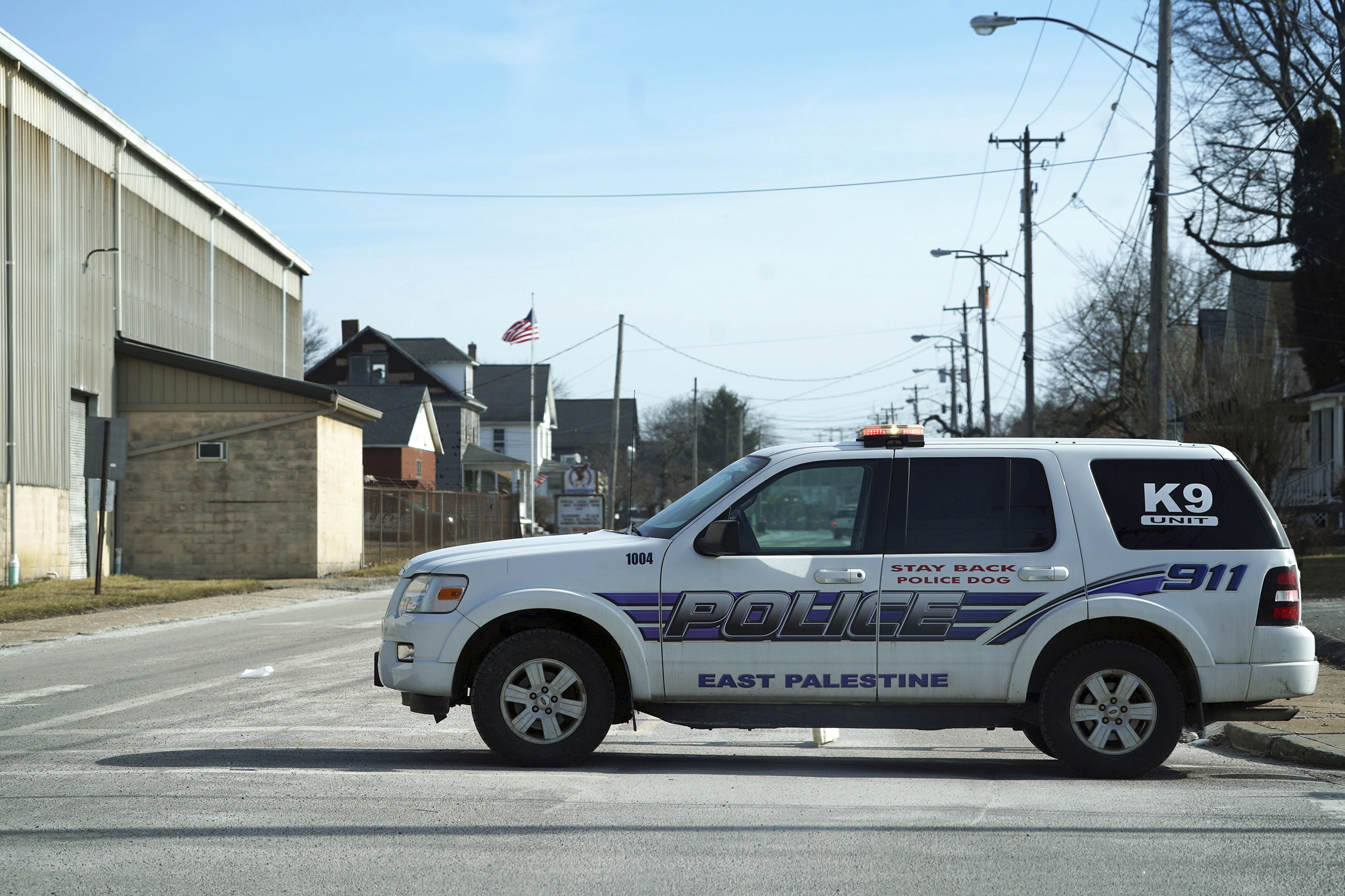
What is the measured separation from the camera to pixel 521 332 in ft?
165

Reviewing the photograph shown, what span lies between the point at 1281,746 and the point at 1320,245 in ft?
102

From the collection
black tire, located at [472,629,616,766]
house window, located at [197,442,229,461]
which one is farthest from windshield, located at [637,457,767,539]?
house window, located at [197,442,229,461]

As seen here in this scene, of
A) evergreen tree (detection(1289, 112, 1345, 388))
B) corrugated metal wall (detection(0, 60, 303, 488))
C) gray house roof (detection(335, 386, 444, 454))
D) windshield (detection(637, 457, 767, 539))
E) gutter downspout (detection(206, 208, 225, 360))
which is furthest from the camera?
gray house roof (detection(335, 386, 444, 454))

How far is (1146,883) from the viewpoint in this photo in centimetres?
513

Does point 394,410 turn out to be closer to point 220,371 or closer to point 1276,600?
point 220,371

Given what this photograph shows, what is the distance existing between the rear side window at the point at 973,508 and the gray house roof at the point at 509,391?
7364 centimetres

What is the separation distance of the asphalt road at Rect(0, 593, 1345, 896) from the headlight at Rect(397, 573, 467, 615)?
908 mm

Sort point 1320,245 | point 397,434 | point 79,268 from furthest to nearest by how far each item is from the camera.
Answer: point 397,434 → point 1320,245 → point 79,268

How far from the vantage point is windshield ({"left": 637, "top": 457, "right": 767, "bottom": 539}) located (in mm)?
7582

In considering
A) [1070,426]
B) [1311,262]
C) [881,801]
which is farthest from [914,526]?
[1070,426]

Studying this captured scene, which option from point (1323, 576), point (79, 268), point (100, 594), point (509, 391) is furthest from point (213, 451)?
point (509, 391)

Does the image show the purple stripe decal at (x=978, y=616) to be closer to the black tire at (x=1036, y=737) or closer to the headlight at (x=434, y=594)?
the black tire at (x=1036, y=737)

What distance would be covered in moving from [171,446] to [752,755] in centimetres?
2442

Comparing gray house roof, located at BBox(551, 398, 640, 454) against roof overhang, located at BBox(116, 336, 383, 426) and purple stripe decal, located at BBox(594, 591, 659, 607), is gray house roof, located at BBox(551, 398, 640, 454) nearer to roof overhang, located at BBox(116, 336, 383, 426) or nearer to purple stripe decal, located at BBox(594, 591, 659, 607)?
roof overhang, located at BBox(116, 336, 383, 426)
